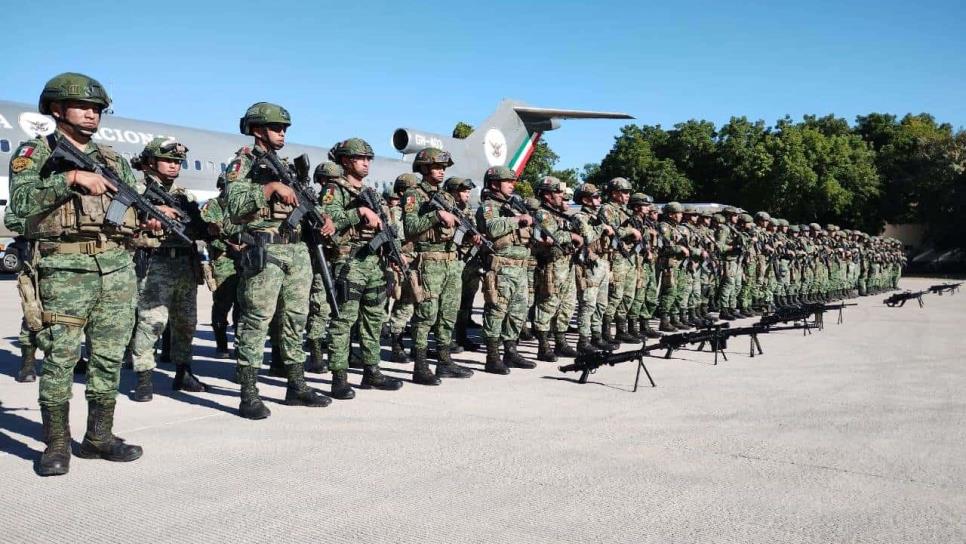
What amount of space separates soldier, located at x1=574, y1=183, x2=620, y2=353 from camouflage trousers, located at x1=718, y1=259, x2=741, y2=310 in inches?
167

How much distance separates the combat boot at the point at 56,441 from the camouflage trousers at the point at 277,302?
1360 mm

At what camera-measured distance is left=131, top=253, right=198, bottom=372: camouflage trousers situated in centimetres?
582

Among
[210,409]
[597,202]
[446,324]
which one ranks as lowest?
[210,409]

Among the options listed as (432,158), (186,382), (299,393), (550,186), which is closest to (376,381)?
(299,393)

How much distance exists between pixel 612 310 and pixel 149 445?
6.14m

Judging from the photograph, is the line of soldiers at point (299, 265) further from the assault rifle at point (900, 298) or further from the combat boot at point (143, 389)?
the assault rifle at point (900, 298)

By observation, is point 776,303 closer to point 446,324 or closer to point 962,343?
point 962,343

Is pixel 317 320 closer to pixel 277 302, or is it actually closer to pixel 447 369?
pixel 447 369

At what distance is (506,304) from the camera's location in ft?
23.8

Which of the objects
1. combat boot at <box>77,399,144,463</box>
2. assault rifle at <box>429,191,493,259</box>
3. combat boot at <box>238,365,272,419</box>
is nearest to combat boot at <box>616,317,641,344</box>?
assault rifle at <box>429,191,493,259</box>

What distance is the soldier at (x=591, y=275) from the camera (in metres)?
8.56

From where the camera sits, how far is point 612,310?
30.6ft

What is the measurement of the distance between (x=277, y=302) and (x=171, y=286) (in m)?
1.20

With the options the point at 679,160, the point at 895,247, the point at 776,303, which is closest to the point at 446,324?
the point at 776,303
